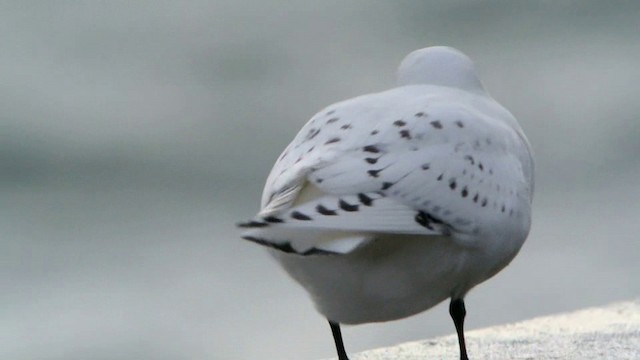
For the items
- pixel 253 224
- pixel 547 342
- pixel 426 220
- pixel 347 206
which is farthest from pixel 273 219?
pixel 547 342

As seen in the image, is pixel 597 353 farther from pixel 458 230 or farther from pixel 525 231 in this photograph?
pixel 458 230

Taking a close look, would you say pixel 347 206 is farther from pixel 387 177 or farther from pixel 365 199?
pixel 387 177

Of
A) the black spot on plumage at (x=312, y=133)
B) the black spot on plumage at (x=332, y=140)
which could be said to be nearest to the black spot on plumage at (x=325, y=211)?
the black spot on plumage at (x=332, y=140)

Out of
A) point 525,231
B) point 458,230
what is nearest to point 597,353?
point 525,231

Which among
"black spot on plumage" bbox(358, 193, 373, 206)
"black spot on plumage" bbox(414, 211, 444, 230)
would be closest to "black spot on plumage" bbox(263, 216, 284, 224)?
"black spot on plumage" bbox(358, 193, 373, 206)

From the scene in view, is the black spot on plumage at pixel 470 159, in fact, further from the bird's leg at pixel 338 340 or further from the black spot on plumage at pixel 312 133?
the bird's leg at pixel 338 340

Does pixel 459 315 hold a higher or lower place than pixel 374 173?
lower

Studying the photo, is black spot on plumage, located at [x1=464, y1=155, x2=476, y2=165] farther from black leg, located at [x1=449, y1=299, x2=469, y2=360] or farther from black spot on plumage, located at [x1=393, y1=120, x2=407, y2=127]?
black leg, located at [x1=449, y1=299, x2=469, y2=360]
